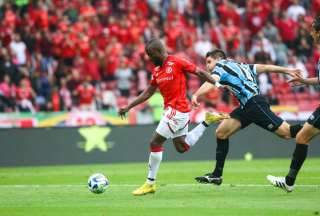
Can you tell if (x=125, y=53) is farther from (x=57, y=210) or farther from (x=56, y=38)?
(x=57, y=210)

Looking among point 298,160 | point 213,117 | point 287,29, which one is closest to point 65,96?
point 287,29

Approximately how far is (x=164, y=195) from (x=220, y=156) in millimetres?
1596

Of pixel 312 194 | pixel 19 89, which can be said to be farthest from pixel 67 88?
pixel 312 194

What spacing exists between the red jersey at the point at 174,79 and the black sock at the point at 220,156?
127cm

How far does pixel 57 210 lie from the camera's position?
11336 mm

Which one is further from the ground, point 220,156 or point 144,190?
point 220,156

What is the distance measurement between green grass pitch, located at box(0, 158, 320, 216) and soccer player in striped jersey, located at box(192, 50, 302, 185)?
2.13 ft

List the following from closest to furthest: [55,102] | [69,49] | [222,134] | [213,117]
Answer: [222,134], [213,117], [55,102], [69,49]

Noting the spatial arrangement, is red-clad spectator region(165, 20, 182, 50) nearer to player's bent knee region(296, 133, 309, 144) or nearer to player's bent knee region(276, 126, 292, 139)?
player's bent knee region(276, 126, 292, 139)

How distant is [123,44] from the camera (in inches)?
1083

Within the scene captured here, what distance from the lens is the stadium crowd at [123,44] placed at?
25.5 m

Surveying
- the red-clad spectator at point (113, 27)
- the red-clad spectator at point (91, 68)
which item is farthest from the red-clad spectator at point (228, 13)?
the red-clad spectator at point (91, 68)

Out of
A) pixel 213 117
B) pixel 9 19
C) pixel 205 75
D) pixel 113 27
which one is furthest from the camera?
pixel 113 27

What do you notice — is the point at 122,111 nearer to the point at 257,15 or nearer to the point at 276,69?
the point at 276,69
